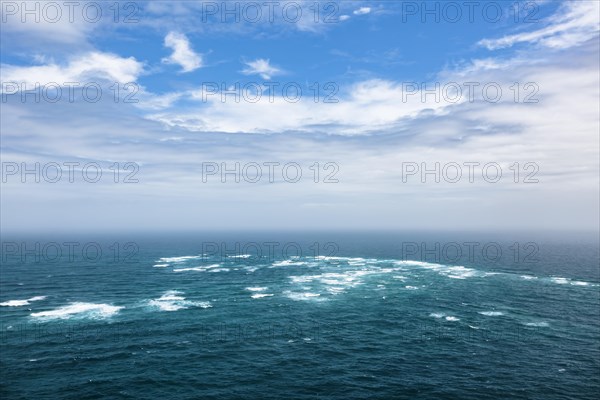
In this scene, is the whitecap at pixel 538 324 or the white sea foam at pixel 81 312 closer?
the whitecap at pixel 538 324

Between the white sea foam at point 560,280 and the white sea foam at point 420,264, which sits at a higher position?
the white sea foam at point 560,280

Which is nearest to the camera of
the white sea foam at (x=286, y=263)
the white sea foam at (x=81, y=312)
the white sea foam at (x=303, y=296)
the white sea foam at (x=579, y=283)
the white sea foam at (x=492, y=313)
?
the white sea foam at (x=81, y=312)

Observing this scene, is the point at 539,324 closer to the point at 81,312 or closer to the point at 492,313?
the point at 492,313

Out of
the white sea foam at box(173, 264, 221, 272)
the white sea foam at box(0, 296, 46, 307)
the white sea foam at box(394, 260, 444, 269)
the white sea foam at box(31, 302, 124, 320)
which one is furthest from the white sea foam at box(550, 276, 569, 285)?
the white sea foam at box(0, 296, 46, 307)

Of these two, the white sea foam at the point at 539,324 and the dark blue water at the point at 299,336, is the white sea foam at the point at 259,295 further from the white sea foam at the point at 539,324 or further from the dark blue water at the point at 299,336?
the white sea foam at the point at 539,324

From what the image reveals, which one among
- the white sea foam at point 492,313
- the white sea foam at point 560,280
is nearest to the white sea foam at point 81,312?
the white sea foam at point 492,313

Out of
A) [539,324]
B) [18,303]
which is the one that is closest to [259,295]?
[18,303]

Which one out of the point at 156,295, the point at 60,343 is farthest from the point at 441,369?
the point at 156,295
